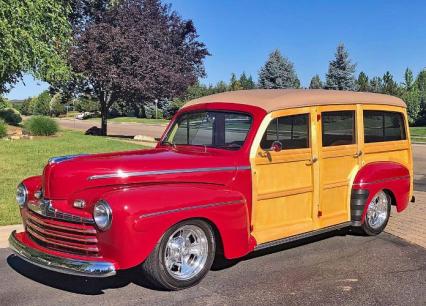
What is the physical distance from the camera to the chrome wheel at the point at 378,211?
6.71 meters

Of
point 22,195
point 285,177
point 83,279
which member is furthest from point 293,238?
point 22,195

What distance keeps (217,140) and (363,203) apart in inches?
81.9

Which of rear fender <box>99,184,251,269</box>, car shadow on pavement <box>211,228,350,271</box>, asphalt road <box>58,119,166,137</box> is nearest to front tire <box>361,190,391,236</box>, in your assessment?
car shadow on pavement <box>211,228,350,271</box>

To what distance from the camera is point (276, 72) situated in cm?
4391

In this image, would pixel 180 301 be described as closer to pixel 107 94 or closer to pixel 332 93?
pixel 332 93

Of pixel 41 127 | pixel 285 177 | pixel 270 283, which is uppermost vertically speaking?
pixel 41 127

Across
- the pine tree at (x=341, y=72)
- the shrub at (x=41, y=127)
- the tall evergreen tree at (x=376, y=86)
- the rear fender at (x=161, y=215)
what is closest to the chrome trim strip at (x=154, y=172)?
the rear fender at (x=161, y=215)

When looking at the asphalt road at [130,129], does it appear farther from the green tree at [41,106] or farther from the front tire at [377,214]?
the green tree at [41,106]

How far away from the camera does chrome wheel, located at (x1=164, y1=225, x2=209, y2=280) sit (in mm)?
4609

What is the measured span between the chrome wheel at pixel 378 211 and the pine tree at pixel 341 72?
35.9 m

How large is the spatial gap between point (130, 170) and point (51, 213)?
0.78 metres

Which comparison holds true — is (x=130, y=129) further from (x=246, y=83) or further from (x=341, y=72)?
(x=246, y=83)

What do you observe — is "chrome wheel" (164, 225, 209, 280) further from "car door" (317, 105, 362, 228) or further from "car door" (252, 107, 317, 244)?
"car door" (317, 105, 362, 228)

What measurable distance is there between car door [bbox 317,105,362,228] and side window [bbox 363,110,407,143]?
283 mm
